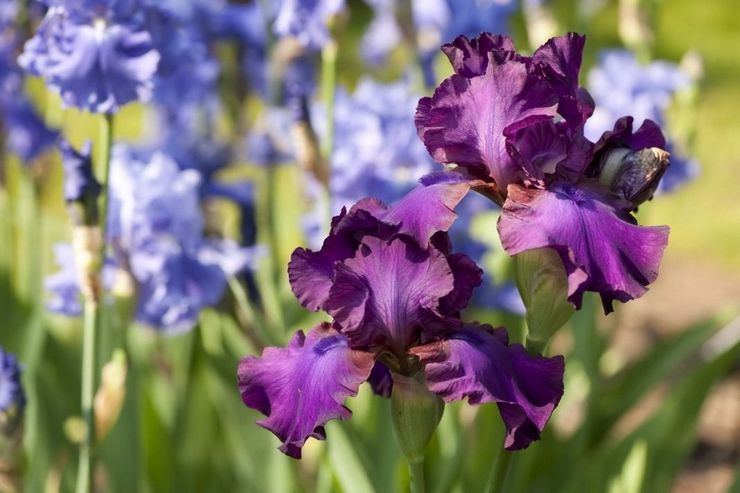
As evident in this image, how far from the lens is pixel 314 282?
3.13 ft

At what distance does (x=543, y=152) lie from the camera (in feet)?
3.09

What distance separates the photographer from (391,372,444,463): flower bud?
0.96 m

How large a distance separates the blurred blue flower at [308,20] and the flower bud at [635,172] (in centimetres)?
97

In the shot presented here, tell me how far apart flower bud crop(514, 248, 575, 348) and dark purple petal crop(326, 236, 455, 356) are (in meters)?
0.09

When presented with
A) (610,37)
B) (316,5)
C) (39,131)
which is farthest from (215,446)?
(610,37)

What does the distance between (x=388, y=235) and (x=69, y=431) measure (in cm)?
127

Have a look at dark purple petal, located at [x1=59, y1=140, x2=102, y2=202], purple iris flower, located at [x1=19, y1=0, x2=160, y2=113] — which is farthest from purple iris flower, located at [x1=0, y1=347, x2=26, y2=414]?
purple iris flower, located at [x1=19, y1=0, x2=160, y2=113]

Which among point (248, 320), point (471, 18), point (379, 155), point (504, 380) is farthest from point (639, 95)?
point (504, 380)

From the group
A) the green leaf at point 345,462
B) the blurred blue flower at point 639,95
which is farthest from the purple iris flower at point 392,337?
the blurred blue flower at point 639,95

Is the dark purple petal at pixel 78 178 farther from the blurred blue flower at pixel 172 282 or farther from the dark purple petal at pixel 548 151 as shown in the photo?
the dark purple petal at pixel 548 151

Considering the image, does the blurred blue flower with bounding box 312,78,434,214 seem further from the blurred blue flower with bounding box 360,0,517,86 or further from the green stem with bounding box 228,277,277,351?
the green stem with bounding box 228,277,277,351

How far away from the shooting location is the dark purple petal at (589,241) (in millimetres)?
833

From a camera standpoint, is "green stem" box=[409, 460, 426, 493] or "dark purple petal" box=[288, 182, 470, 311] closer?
"dark purple petal" box=[288, 182, 470, 311]

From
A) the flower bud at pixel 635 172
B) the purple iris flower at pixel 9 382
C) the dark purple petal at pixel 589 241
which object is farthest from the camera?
the purple iris flower at pixel 9 382
